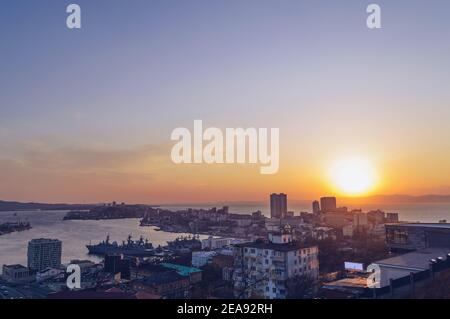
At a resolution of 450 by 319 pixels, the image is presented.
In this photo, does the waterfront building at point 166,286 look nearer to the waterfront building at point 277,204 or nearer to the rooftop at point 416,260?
the rooftop at point 416,260

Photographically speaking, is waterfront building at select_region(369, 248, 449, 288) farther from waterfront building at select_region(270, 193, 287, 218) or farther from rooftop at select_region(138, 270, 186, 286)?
waterfront building at select_region(270, 193, 287, 218)

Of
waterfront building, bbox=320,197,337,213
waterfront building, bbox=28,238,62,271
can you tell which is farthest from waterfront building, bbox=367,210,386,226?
waterfront building, bbox=28,238,62,271

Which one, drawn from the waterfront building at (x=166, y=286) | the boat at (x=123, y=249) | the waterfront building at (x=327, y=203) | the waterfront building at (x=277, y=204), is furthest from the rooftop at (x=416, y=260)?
the waterfront building at (x=327, y=203)

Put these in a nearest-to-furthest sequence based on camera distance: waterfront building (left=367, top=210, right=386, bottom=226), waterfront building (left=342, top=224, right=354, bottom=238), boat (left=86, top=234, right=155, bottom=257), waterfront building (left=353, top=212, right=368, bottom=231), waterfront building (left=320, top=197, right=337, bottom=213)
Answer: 1. waterfront building (left=342, top=224, right=354, bottom=238)
2. boat (left=86, top=234, right=155, bottom=257)
3. waterfront building (left=353, top=212, right=368, bottom=231)
4. waterfront building (left=367, top=210, right=386, bottom=226)
5. waterfront building (left=320, top=197, right=337, bottom=213)

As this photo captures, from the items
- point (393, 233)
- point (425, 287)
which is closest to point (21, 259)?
point (393, 233)
